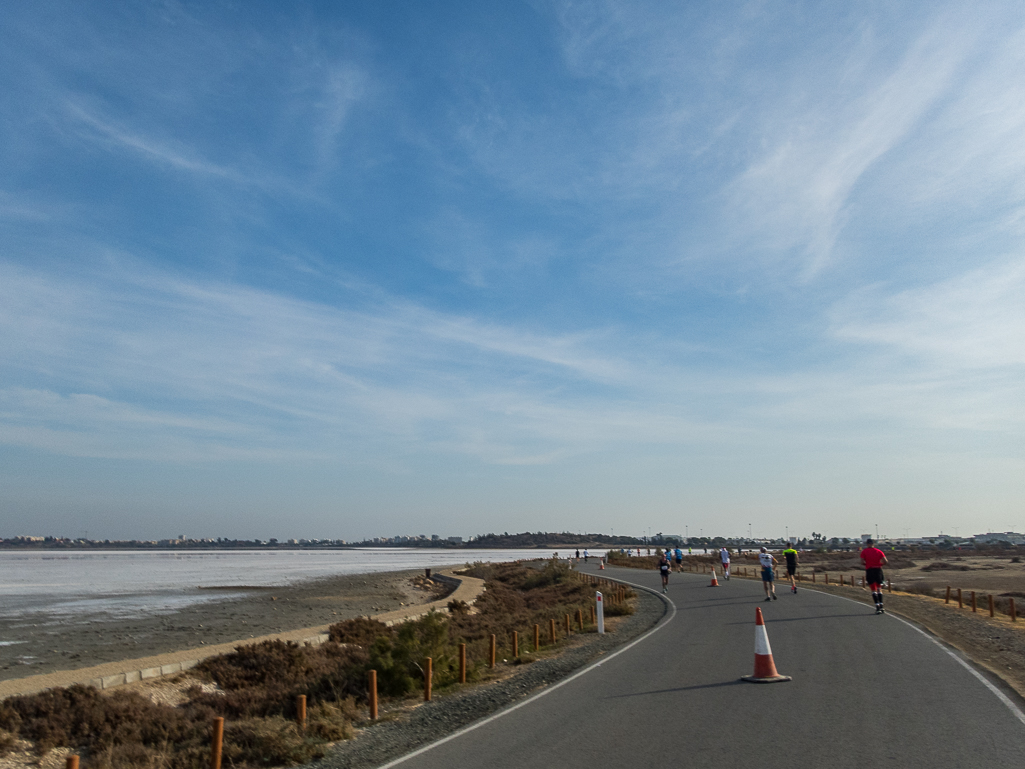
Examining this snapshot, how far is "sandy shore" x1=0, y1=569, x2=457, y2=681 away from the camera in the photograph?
23000mm

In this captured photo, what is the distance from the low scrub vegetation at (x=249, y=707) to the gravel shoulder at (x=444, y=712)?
17.9 inches

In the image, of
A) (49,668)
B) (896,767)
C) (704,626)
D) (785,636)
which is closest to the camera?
(896,767)

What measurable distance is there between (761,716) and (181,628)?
94.8 feet

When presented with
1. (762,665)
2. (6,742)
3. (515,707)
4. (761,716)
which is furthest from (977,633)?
(6,742)

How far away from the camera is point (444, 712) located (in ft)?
34.8

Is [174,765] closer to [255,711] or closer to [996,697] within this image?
[255,711]

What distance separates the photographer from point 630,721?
8.47m

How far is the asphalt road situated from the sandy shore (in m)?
17.6

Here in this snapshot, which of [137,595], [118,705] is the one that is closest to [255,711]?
[118,705]

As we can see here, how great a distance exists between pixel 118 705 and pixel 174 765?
4.18 meters

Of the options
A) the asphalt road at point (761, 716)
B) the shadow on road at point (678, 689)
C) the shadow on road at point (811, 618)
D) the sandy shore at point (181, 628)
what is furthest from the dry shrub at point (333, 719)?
the sandy shore at point (181, 628)

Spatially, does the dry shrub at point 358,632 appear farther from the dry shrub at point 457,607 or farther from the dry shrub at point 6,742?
the dry shrub at point 6,742

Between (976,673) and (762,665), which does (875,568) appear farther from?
(762,665)

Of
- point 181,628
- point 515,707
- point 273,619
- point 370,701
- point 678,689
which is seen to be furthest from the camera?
point 273,619
